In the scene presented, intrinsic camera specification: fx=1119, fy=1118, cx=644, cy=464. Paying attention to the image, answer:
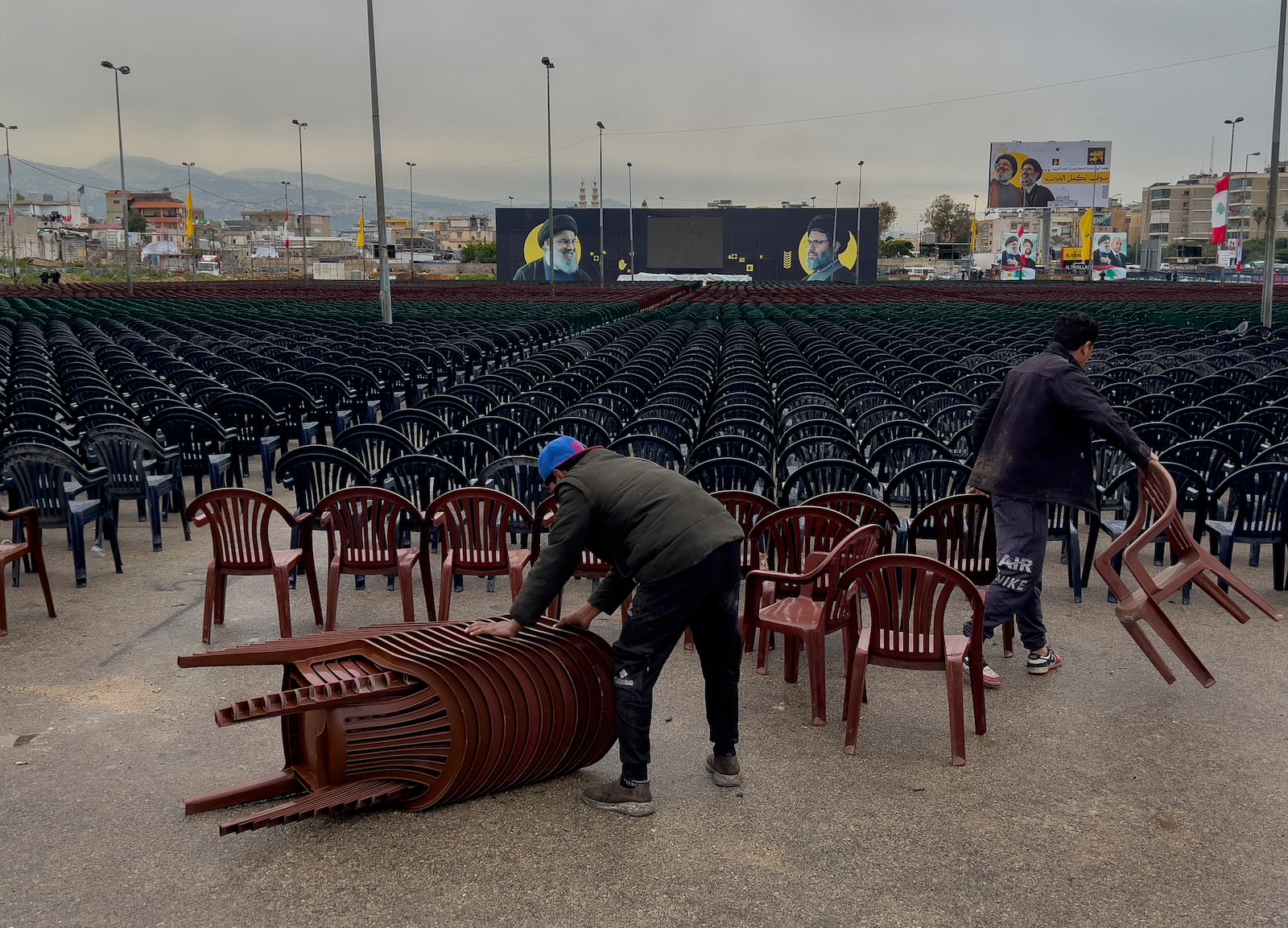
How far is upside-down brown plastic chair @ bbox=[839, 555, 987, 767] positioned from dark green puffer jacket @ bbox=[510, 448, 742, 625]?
0.93 metres

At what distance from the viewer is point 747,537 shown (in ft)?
20.2

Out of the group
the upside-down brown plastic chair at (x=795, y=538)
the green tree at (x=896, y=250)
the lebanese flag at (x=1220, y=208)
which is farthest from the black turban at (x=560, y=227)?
the upside-down brown plastic chair at (x=795, y=538)

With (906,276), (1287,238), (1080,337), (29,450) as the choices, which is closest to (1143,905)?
(1080,337)

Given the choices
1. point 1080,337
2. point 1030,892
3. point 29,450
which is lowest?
point 1030,892

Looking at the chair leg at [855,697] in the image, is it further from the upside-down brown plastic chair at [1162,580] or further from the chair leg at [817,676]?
the upside-down brown plastic chair at [1162,580]

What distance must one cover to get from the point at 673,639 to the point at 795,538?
71.7 inches

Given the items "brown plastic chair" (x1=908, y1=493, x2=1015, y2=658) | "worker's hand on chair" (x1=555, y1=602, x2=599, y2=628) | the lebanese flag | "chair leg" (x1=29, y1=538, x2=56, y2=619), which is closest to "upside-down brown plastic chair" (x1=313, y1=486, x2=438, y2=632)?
"chair leg" (x1=29, y1=538, x2=56, y2=619)

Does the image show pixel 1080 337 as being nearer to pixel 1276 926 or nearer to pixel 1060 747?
pixel 1060 747

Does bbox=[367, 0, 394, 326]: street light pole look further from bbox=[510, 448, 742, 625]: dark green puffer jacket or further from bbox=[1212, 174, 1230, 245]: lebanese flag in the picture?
bbox=[1212, 174, 1230, 245]: lebanese flag

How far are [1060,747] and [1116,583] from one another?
3.80 feet

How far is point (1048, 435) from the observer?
217 inches

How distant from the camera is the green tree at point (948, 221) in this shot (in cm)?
16250

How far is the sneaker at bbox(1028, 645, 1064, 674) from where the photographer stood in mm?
5816

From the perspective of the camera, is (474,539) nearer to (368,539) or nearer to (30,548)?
(368,539)
